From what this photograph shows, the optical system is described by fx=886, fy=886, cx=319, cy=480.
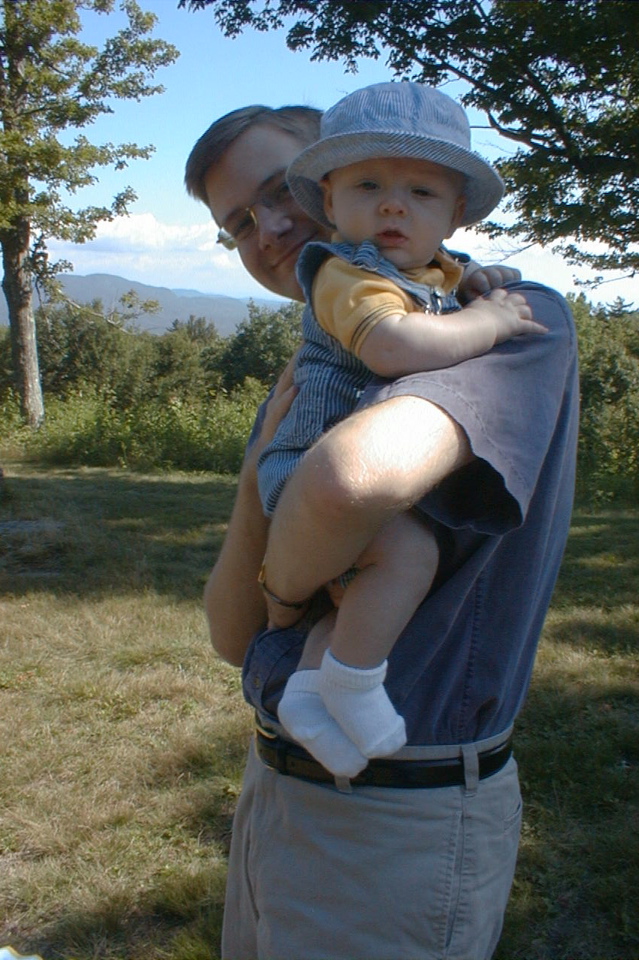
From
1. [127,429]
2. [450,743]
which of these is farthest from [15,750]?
[127,429]

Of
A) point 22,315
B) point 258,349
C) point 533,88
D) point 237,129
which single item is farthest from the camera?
point 258,349

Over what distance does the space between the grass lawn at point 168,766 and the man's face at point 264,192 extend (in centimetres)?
209

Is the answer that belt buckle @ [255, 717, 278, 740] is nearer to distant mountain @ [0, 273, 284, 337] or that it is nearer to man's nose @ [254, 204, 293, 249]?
man's nose @ [254, 204, 293, 249]

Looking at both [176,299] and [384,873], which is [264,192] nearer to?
[384,873]

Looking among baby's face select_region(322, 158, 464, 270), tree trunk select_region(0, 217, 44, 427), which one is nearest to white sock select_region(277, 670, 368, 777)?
baby's face select_region(322, 158, 464, 270)

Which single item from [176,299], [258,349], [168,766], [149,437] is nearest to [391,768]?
[168,766]

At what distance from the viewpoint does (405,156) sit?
1.42m

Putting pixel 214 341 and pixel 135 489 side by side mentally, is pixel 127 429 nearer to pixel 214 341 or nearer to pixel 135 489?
pixel 135 489

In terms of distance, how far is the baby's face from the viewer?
146 cm

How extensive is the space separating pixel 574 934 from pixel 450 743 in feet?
6.55

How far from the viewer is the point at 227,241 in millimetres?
2178

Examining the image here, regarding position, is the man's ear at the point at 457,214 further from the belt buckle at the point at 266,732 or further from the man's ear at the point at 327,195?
the belt buckle at the point at 266,732

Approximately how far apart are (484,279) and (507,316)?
0.26m

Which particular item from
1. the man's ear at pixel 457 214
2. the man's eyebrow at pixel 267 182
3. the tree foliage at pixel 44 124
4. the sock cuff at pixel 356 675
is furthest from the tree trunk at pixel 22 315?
the sock cuff at pixel 356 675
